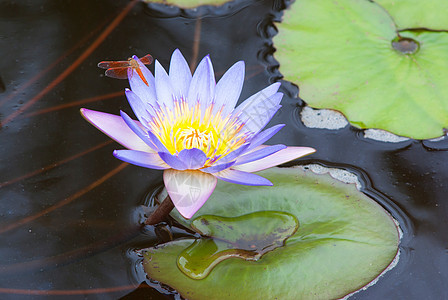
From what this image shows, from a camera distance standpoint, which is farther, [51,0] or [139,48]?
[51,0]

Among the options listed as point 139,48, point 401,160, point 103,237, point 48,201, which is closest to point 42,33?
point 139,48

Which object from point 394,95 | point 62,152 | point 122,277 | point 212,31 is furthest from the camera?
point 212,31

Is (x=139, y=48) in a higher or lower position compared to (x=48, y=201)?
higher

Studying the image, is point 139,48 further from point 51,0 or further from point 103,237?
point 103,237

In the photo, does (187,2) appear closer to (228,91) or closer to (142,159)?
(228,91)

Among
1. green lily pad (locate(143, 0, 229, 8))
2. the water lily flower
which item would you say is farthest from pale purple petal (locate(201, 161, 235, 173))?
green lily pad (locate(143, 0, 229, 8))

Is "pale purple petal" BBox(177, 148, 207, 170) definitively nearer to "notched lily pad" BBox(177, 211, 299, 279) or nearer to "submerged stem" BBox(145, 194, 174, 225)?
"submerged stem" BBox(145, 194, 174, 225)

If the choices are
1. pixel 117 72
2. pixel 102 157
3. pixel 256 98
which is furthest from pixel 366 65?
pixel 102 157

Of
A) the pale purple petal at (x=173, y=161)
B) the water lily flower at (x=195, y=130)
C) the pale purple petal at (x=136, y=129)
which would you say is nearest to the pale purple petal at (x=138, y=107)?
the water lily flower at (x=195, y=130)
